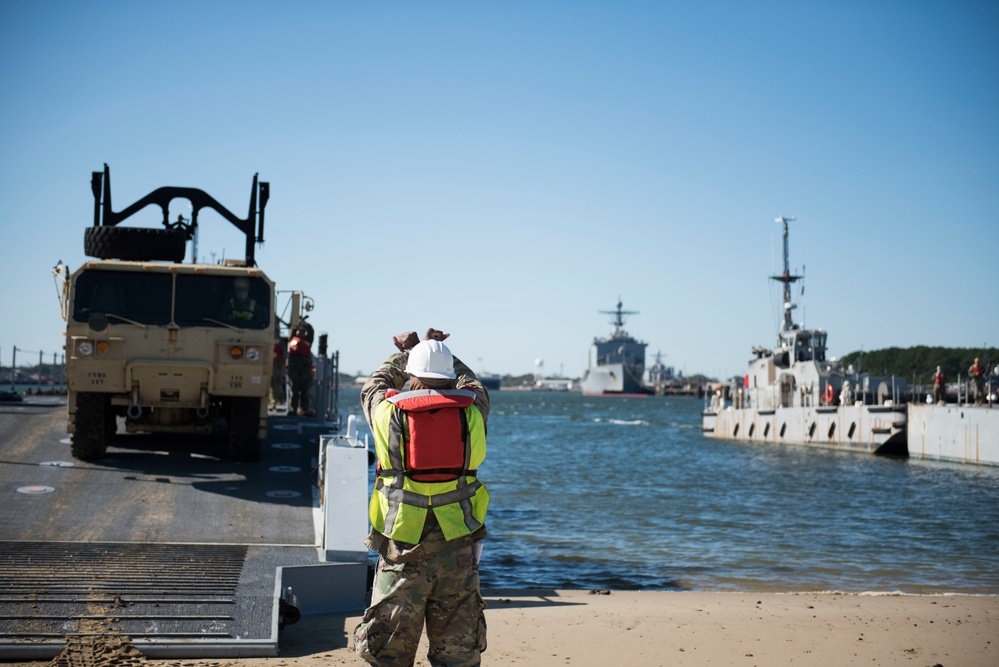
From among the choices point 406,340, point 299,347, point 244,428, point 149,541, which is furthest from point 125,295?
point 406,340

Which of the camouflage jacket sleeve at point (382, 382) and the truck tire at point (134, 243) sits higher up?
the truck tire at point (134, 243)

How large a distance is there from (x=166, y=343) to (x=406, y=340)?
6.22 meters

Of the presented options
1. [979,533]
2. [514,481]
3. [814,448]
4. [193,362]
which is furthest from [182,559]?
[814,448]

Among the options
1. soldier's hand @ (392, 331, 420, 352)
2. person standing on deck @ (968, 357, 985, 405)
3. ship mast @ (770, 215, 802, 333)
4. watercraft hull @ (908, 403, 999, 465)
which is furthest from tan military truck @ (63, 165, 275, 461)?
ship mast @ (770, 215, 802, 333)

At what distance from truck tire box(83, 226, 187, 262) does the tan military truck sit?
0.52 m

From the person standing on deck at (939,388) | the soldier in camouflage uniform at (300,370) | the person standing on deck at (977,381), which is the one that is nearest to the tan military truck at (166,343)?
the soldier in camouflage uniform at (300,370)

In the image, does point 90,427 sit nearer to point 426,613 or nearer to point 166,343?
point 166,343

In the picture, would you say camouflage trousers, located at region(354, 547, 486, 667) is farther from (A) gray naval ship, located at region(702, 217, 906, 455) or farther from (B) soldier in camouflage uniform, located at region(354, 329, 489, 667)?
A: (A) gray naval ship, located at region(702, 217, 906, 455)

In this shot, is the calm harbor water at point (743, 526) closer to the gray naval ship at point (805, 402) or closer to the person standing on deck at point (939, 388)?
the person standing on deck at point (939, 388)

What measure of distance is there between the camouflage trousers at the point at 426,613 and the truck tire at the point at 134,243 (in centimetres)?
824

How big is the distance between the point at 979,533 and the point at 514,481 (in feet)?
39.4

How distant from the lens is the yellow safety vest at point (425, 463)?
4730 millimetres

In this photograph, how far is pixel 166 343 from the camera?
10711 millimetres

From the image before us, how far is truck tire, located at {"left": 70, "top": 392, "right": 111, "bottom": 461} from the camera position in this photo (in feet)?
35.1
